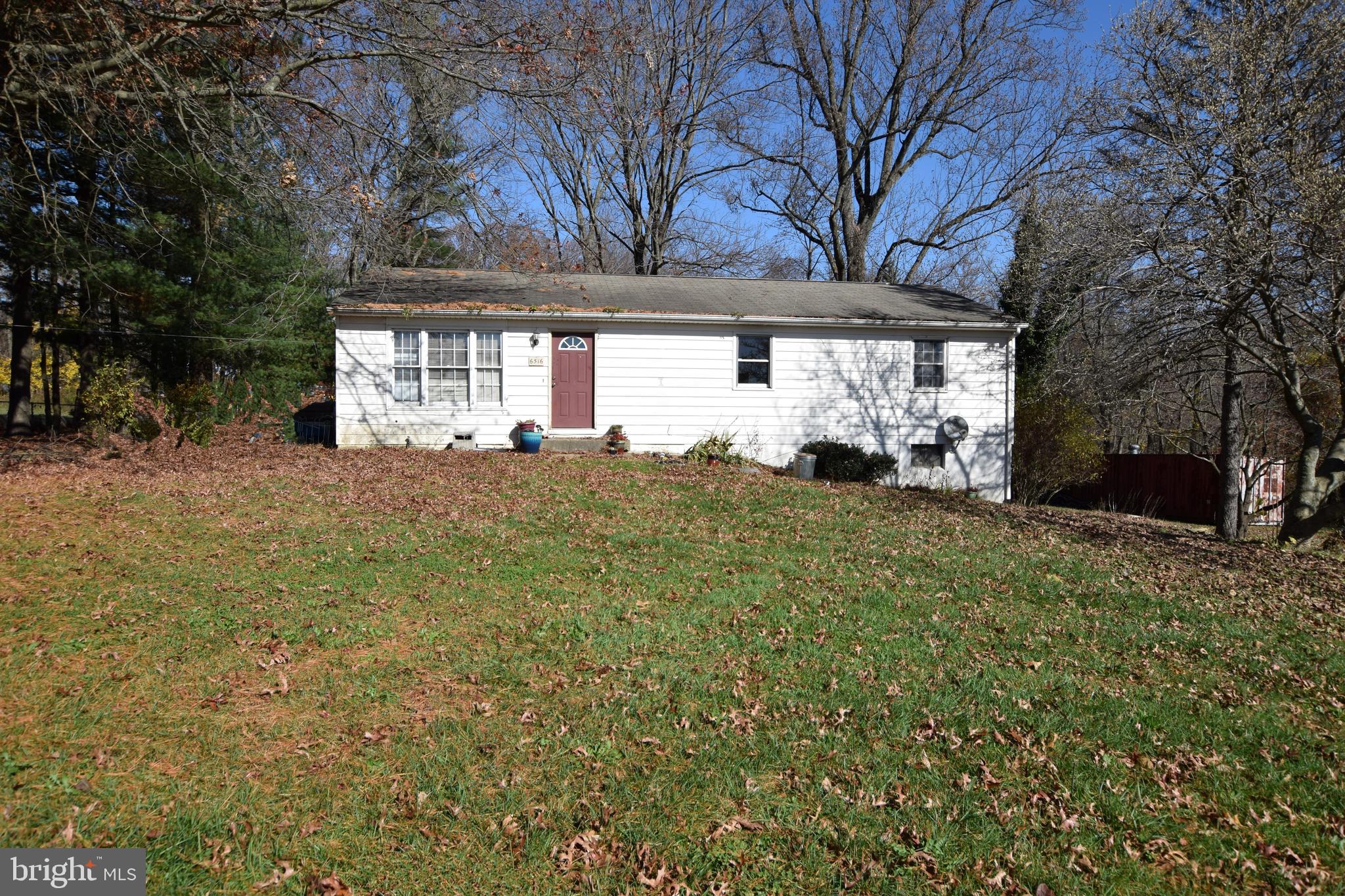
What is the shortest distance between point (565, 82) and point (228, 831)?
348 inches

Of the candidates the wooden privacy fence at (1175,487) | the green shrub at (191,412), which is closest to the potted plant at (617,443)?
the green shrub at (191,412)

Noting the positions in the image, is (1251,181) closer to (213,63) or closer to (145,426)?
(213,63)

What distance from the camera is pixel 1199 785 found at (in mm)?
3889

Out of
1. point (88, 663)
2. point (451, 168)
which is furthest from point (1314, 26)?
point (88, 663)

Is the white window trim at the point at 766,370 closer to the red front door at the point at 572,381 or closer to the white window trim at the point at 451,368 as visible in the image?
the red front door at the point at 572,381

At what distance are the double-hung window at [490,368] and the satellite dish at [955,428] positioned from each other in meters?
9.27

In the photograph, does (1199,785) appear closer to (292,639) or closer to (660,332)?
(292,639)

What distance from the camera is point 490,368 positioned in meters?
14.4

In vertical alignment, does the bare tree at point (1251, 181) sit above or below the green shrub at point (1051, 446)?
above

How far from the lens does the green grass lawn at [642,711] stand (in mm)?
3234

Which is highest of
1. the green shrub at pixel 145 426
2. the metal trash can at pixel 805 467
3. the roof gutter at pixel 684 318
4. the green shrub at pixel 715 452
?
the roof gutter at pixel 684 318

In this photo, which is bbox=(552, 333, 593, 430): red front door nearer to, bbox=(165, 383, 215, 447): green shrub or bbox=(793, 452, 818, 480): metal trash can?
bbox=(793, 452, 818, 480): metal trash can

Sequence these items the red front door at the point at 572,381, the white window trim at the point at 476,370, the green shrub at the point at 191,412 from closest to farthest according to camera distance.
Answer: the green shrub at the point at 191,412 < the white window trim at the point at 476,370 < the red front door at the point at 572,381

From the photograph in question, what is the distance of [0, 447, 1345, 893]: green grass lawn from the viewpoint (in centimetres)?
323
